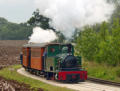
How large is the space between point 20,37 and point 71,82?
87076mm

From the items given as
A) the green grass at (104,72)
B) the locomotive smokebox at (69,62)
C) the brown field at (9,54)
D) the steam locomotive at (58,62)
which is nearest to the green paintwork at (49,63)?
the steam locomotive at (58,62)

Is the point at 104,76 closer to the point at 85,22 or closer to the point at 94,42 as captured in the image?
the point at 94,42

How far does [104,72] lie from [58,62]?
4342mm

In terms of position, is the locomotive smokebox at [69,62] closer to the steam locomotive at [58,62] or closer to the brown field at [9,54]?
the steam locomotive at [58,62]

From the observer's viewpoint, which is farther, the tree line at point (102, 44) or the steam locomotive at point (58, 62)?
the tree line at point (102, 44)

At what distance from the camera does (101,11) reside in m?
28.3

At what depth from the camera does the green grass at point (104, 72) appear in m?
19.9

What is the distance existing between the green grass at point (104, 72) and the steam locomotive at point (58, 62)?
2285 mm

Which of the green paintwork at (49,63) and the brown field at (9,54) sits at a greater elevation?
the brown field at (9,54)

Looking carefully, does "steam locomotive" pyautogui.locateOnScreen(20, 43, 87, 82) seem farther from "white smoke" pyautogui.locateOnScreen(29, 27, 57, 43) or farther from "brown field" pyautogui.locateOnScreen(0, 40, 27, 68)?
"brown field" pyautogui.locateOnScreen(0, 40, 27, 68)

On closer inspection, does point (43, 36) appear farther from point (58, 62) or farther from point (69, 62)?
point (69, 62)

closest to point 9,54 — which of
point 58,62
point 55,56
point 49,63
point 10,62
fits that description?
point 10,62

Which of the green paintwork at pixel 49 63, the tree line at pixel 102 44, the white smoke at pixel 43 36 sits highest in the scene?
the white smoke at pixel 43 36

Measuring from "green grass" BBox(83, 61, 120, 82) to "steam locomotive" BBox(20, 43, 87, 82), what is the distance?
7.50ft
